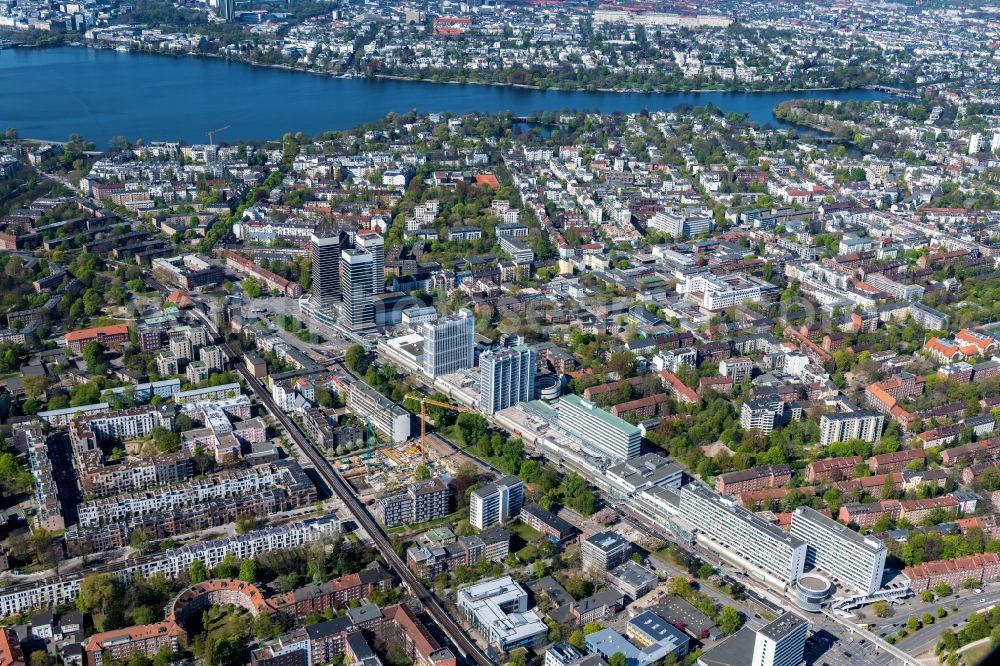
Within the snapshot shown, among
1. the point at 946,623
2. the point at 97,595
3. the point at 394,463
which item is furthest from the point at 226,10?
the point at 946,623

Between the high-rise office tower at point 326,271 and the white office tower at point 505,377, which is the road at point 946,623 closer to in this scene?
the white office tower at point 505,377

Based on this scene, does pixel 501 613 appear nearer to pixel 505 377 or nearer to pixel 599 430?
pixel 599 430

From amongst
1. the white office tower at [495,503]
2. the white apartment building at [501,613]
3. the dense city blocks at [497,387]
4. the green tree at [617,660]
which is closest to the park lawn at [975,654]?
the dense city blocks at [497,387]

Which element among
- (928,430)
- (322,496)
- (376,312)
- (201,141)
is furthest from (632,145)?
(322,496)

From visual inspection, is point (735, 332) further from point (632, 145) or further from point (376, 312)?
point (632, 145)

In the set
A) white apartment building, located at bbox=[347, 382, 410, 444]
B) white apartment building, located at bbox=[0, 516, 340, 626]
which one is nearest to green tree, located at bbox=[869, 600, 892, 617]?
white apartment building, located at bbox=[0, 516, 340, 626]

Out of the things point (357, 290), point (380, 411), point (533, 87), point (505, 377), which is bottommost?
point (380, 411)
